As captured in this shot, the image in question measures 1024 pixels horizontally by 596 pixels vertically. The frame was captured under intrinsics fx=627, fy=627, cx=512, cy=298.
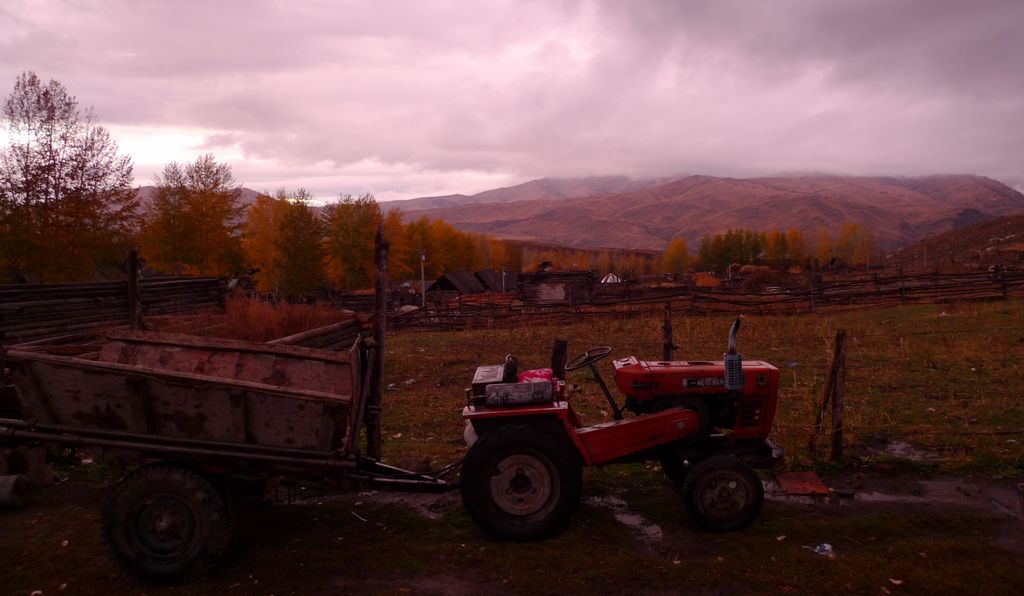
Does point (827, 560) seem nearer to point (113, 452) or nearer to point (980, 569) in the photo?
point (980, 569)

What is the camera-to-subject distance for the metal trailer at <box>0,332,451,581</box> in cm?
412

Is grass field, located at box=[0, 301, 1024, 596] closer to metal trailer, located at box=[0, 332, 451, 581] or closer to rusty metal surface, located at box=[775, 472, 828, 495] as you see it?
rusty metal surface, located at box=[775, 472, 828, 495]

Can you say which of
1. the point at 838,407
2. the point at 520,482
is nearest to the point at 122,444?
the point at 520,482

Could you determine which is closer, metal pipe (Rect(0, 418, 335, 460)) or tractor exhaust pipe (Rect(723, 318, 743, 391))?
metal pipe (Rect(0, 418, 335, 460))

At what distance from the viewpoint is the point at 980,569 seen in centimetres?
403

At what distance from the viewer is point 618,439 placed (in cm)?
489

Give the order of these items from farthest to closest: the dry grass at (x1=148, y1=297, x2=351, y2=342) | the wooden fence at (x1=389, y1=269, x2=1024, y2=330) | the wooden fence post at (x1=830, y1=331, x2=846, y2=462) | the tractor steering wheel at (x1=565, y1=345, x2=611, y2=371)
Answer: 1. the wooden fence at (x1=389, y1=269, x2=1024, y2=330)
2. the dry grass at (x1=148, y1=297, x2=351, y2=342)
3. the wooden fence post at (x1=830, y1=331, x2=846, y2=462)
4. the tractor steering wheel at (x1=565, y1=345, x2=611, y2=371)

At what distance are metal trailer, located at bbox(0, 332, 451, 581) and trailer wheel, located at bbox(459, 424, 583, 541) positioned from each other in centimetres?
91

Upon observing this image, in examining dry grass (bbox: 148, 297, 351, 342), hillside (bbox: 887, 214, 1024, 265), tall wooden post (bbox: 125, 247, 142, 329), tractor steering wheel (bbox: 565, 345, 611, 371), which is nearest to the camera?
tractor steering wheel (bbox: 565, 345, 611, 371)

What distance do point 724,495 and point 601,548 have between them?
1.04 metres

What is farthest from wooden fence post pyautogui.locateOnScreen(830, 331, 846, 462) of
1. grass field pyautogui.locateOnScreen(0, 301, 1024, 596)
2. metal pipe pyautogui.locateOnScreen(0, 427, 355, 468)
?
metal pipe pyautogui.locateOnScreen(0, 427, 355, 468)

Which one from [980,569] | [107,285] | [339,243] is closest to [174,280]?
[107,285]

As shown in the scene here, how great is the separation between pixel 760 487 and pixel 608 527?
119 centimetres

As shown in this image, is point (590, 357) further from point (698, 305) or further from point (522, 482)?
point (698, 305)
